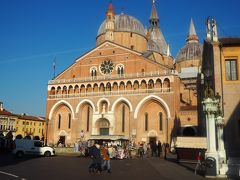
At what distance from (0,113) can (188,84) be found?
4442cm

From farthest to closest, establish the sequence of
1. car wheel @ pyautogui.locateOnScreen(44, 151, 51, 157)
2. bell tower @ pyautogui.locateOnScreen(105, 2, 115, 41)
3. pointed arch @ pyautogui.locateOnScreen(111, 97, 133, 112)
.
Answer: bell tower @ pyautogui.locateOnScreen(105, 2, 115, 41)
pointed arch @ pyautogui.locateOnScreen(111, 97, 133, 112)
car wheel @ pyautogui.locateOnScreen(44, 151, 51, 157)

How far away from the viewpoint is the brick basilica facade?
41094 mm

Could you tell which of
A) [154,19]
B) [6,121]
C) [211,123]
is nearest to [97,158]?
[211,123]

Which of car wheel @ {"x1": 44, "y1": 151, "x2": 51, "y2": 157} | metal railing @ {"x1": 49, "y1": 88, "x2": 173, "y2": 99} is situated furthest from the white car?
metal railing @ {"x1": 49, "y1": 88, "x2": 173, "y2": 99}

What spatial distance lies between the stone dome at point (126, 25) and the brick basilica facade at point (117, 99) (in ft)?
17.9

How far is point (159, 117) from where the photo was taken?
41.4 meters

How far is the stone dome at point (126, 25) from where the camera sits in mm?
55969

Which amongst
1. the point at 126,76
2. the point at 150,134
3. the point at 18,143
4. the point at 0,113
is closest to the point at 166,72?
the point at 126,76

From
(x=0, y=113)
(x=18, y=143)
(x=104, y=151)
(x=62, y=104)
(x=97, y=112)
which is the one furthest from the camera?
(x=0, y=113)

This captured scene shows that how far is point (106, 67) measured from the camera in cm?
4591

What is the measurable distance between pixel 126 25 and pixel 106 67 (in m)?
13.9

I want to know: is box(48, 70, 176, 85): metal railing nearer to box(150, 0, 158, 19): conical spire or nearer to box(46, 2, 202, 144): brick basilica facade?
box(46, 2, 202, 144): brick basilica facade

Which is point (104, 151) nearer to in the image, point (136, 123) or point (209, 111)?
point (209, 111)

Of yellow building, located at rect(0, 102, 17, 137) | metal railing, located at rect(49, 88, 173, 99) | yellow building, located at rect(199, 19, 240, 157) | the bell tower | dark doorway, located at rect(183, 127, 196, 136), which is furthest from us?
yellow building, located at rect(0, 102, 17, 137)
